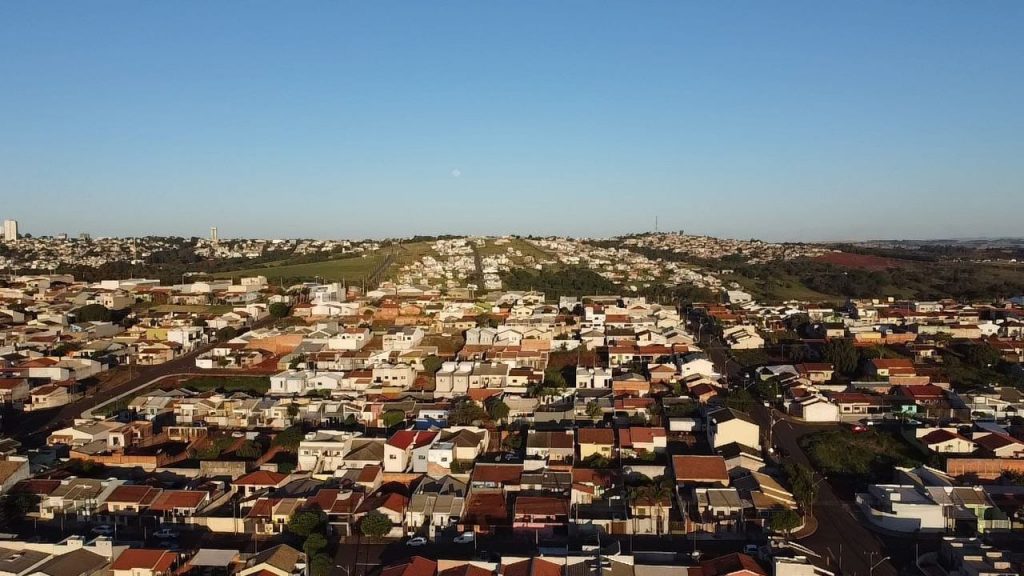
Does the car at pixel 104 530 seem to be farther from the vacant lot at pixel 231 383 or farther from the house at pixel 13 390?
the house at pixel 13 390

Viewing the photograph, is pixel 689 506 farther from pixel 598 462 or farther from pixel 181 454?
pixel 181 454

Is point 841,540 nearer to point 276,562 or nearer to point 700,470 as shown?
point 700,470

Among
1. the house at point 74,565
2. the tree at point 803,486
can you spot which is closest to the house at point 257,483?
the house at point 74,565

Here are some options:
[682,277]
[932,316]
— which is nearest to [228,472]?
[932,316]

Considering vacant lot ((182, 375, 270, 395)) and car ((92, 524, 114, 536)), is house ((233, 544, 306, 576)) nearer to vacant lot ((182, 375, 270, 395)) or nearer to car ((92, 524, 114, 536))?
car ((92, 524, 114, 536))

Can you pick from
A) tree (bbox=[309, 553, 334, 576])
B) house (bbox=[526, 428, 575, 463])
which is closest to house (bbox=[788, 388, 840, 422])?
house (bbox=[526, 428, 575, 463])
